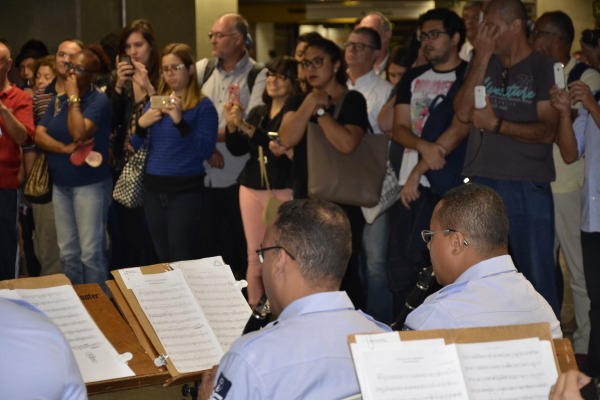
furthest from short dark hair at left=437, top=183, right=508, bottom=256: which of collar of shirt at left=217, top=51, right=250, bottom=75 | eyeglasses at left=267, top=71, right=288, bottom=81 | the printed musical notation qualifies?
collar of shirt at left=217, top=51, right=250, bottom=75

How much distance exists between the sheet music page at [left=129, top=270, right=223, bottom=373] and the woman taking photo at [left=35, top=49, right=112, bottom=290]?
3.38 metres

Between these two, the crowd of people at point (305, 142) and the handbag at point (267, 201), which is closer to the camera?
the crowd of people at point (305, 142)

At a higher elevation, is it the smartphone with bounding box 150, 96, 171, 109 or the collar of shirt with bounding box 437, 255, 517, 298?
the collar of shirt with bounding box 437, 255, 517, 298

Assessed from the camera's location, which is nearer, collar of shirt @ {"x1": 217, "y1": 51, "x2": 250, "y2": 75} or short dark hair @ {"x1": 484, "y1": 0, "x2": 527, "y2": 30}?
short dark hair @ {"x1": 484, "y1": 0, "x2": 527, "y2": 30}

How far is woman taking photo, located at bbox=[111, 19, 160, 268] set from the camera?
24.4 feet

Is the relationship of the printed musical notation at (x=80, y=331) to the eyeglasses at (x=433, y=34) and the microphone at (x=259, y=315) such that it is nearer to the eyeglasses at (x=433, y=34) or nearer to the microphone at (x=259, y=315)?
the microphone at (x=259, y=315)

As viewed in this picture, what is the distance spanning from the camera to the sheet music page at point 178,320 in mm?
3691

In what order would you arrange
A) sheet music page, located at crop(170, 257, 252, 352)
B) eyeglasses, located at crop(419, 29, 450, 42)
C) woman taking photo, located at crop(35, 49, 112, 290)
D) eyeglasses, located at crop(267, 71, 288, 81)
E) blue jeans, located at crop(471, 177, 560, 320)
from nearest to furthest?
sheet music page, located at crop(170, 257, 252, 352)
blue jeans, located at crop(471, 177, 560, 320)
eyeglasses, located at crop(419, 29, 450, 42)
woman taking photo, located at crop(35, 49, 112, 290)
eyeglasses, located at crop(267, 71, 288, 81)

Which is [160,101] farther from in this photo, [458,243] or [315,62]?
[458,243]

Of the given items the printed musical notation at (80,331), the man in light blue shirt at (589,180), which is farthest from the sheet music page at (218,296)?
the man in light blue shirt at (589,180)

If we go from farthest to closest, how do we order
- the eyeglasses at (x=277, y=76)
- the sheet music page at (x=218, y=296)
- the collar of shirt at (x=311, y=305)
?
1. the eyeglasses at (x=277, y=76)
2. the sheet music page at (x=218, y=296)
3. the collar of shirt at (x=311, y=305)

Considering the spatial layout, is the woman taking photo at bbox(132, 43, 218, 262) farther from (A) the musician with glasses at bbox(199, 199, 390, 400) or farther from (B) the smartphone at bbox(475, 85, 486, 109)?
(A) the musician with glasses at bbox(199, 199, 390, 400)

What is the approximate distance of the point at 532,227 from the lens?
18.9ft

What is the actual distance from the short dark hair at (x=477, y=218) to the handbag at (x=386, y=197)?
296cm
